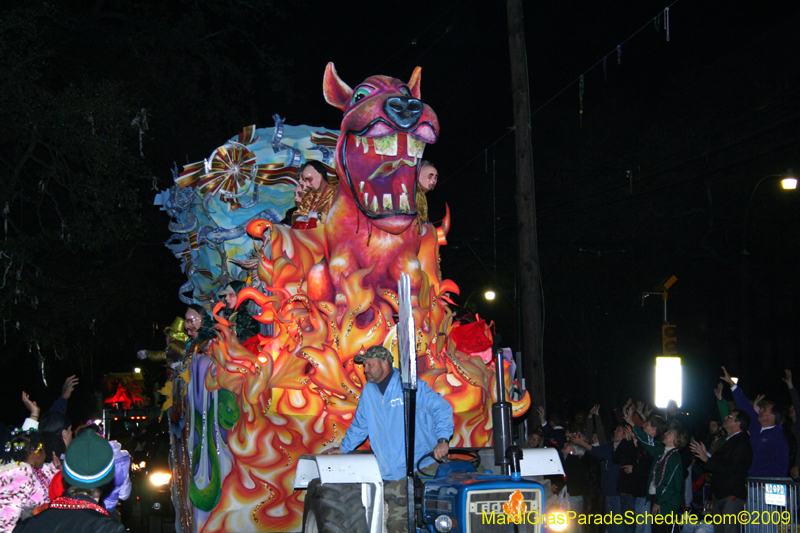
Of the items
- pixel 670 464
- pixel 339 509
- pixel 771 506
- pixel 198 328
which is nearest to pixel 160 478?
pixel 198 328

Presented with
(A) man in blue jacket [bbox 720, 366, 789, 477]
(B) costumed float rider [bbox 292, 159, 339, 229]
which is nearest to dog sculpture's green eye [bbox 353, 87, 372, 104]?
(B) costumed float rider [bbox 292, 159, 339, 229]

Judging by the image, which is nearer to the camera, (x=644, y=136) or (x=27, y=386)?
(x=27, y=386)

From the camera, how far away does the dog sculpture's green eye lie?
301 inches

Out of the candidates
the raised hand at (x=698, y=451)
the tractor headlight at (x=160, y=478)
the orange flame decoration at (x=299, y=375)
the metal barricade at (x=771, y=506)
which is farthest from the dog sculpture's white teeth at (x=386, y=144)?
the tractor headlight at (x=160, y=478)

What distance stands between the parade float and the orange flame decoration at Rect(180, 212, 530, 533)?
1 centimetres

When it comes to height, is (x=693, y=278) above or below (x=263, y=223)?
above

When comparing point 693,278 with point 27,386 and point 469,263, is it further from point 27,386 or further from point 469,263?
point 27,386

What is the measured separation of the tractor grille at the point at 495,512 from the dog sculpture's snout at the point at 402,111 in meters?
3.69

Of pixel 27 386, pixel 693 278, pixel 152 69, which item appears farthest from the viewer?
pixel 693 278

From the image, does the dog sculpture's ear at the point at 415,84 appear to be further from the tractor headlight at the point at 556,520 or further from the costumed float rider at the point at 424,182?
the tractor headlight at the point at 556,520

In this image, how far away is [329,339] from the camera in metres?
7.40

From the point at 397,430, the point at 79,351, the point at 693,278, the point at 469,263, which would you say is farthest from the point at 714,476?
the point at 469,263

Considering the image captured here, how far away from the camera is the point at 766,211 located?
2219 cm

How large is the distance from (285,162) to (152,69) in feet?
26.9
